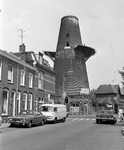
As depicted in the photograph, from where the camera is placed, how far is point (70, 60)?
58.9 metres

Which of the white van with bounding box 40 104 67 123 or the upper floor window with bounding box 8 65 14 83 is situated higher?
the upper floor window with bounding box 8 65 14 83

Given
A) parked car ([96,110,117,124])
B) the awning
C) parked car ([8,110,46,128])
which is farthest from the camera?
the awning

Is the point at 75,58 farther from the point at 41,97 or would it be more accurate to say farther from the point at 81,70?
the point at 41,97

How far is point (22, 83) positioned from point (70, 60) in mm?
32234

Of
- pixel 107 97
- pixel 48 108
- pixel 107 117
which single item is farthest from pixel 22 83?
pixel 107 97

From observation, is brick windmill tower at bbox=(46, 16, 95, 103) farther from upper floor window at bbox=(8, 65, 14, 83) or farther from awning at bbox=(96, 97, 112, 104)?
upper floor window at bbox=(8, 65, 14, 83)

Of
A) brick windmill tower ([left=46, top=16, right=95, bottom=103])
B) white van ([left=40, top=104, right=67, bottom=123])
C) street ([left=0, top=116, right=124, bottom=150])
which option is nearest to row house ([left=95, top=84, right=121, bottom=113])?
brick windmill tower ([left=46, top=16, right=95, bottom=103])

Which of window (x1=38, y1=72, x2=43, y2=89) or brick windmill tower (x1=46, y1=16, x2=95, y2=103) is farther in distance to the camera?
brick windmill tower (x1=46, y1=16, x2=95, y2=103)

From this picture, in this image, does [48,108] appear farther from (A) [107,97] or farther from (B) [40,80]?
(A) [107,97]

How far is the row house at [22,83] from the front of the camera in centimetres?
2367

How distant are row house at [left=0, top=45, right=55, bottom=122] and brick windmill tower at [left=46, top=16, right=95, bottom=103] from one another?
737 inches

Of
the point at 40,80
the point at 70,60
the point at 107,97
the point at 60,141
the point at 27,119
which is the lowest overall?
the point at 60,141

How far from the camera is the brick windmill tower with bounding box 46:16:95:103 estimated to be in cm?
5669

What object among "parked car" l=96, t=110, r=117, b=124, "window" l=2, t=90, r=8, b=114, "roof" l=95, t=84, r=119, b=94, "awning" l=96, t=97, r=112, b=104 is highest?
"roof" l=95, t=84, r=119, b=94
